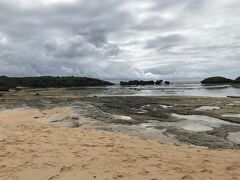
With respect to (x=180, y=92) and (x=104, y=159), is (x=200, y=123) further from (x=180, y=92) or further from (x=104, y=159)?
(x=180, y=92)

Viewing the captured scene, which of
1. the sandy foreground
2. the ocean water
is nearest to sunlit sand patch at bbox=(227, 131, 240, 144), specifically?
the sandy foreground

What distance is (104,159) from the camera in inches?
386

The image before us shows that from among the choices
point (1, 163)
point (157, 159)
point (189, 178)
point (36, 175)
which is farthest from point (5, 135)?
point (189, 178)

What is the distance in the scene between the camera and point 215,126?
17953mm

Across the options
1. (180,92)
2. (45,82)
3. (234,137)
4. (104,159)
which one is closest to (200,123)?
(234,137)

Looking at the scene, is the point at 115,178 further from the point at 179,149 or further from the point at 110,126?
the point at 110,126

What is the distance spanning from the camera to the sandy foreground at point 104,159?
8438 millimetres

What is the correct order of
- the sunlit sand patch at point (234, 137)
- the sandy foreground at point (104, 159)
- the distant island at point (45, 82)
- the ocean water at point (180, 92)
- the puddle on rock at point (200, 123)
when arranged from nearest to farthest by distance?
the sandy foreground at point (104, 159) < the sunlit sand patch at point (234, 137) < the puddle on rock at point (200, 123) < the ocean water at point (180, 92) < the distant island at point (45, 82)

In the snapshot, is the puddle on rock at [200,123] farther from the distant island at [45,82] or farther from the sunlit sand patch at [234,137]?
the distant island at [45,82]

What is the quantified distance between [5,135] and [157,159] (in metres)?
6.41

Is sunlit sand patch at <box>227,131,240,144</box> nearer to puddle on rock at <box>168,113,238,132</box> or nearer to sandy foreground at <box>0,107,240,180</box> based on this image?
puddle on rock at <box>168,113,238,132</box>

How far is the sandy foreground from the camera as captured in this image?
8.44m

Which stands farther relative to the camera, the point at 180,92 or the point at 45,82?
the point at 45,82

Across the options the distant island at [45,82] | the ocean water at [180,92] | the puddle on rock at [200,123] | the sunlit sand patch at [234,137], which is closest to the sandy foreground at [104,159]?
the sunlit sand patch at [234,137]
